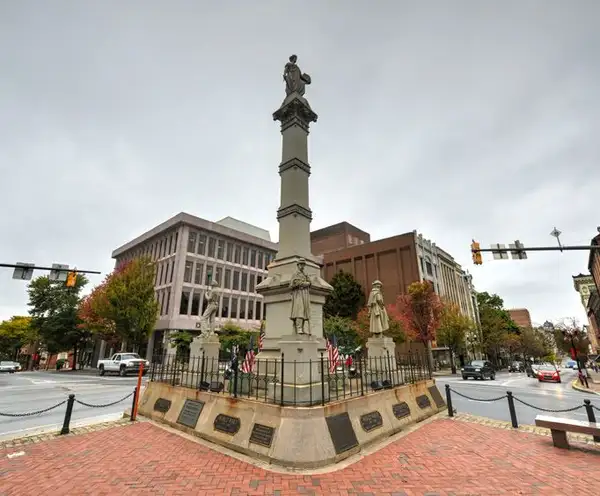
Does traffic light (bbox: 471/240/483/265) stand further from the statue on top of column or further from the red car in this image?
the red car

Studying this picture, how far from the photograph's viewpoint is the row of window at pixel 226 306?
3644cm

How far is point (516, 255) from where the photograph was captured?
482 inches

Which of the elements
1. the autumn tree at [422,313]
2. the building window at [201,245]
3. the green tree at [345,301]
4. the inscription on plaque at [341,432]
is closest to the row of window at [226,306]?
the building window at [201,245]

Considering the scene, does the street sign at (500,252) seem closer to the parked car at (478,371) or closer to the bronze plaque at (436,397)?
the bronze plaque at (436,397)

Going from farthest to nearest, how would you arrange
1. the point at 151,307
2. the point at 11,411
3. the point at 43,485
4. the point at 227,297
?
the point at 227,297, the point at 151,307, the point at 11,411, the point at 43,485

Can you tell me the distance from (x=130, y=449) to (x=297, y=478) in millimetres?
3752

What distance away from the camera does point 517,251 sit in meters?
12.2

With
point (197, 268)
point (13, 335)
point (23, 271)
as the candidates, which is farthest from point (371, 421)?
point (13, 335)

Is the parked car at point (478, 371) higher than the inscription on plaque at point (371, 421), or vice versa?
the inscription on plaque at point (371, 421)

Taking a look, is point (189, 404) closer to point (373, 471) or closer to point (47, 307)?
point (373, 471)

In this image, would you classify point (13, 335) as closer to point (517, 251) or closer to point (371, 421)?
point (371, 421)

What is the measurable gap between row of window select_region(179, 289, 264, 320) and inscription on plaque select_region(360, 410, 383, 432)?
32.1 m

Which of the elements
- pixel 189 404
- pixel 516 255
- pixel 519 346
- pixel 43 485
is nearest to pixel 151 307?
pixel 189 404

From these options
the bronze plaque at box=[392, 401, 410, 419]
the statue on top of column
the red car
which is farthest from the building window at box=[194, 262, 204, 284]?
the red car
